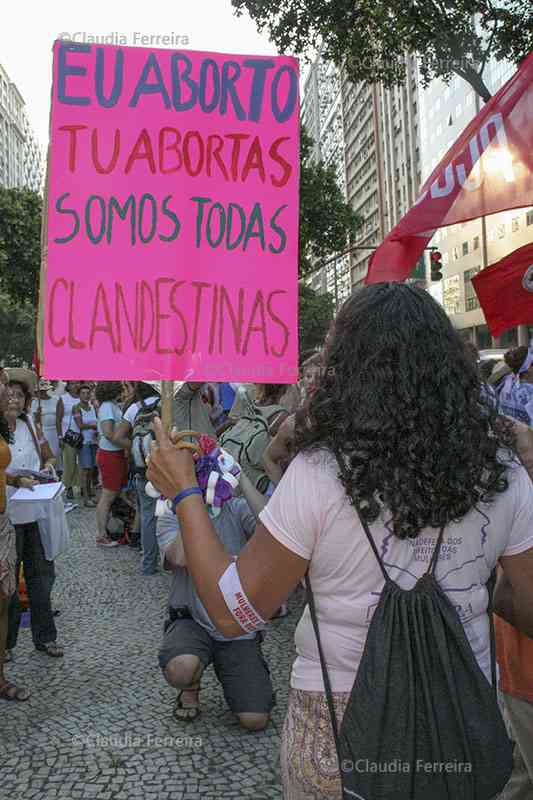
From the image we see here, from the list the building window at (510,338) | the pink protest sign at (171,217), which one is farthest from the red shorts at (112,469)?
the building window at (510,338)

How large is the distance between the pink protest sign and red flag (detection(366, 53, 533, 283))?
1481 mm

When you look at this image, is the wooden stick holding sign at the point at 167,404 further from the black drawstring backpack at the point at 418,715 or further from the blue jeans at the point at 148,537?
the blue jeans at the point at 148,537

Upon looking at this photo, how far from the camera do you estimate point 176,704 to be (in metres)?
3.81

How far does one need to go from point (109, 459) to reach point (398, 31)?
21.5 feet

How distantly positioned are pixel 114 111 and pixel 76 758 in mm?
2624

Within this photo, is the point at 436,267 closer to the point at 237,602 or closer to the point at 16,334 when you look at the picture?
the point at 237,602

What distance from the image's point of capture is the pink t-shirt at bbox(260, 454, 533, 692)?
4.87ft

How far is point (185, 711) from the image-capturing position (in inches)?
147

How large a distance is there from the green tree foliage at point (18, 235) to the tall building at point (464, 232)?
22160mm

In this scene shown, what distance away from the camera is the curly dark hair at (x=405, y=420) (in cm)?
148

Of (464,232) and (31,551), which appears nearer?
(31,551)

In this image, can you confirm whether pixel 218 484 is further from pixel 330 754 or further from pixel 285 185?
pixel 330 754

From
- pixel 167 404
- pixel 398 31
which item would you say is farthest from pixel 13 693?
pixel 398 31

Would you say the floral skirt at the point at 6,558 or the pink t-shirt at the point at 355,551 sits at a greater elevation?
the pink t-shirt at the point at 355,551
